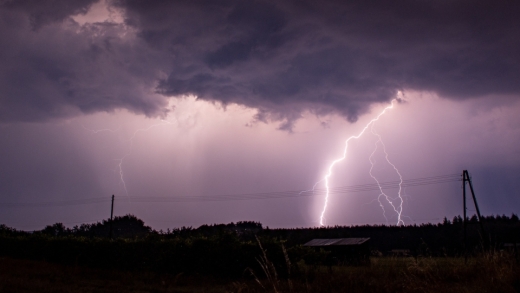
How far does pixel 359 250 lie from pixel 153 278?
2344 cm

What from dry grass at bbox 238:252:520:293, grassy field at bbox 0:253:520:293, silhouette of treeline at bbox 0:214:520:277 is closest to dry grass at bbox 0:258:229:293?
grassy field at bbox 0:253:520:293

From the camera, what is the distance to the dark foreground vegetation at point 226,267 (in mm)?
8375

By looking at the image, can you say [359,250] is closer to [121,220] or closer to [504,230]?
[504,230]

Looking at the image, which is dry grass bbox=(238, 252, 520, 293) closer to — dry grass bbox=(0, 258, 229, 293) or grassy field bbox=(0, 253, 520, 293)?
grassy field bbox=(0, 253, 520, 293)

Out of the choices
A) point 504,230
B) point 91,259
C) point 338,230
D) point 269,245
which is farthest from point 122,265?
point 504,230

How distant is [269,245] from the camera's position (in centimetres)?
1769

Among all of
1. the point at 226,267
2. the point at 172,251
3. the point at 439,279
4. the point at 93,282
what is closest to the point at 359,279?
the point at 439,279

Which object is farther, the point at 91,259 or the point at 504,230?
the point at 504,230

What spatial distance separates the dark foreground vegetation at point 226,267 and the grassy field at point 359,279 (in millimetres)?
22

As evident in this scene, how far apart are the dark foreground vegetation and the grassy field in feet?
0.07

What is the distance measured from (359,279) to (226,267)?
9397 mm

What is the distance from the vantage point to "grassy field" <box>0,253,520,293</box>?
698cm

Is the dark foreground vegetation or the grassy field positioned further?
the dark foreground vegetation

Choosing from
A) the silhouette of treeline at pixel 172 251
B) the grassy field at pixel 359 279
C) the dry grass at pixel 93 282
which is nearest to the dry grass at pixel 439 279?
the grassy field at pixel 359 279
